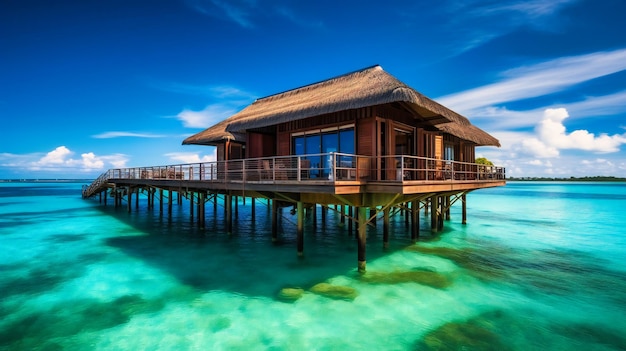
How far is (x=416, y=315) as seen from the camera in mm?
8312

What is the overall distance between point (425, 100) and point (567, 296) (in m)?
8.15

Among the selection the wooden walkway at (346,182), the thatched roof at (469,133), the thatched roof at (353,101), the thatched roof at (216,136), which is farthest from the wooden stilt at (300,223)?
the thatched roof at (469,133)

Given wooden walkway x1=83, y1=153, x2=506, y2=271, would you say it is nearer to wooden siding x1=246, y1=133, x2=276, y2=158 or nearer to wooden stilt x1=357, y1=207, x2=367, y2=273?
wooden stilt x1=357, y1=207, x2=367, y2=273

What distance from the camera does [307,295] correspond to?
9523mm

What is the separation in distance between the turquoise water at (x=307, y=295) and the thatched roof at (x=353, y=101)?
20.6 feet

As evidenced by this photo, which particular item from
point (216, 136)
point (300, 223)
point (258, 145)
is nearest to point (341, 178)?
point (300, 223)

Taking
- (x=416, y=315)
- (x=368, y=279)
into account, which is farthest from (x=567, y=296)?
(x=368, y=279)

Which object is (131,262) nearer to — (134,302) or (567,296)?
(134,302)

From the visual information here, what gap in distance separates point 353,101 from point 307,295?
6.89 metres

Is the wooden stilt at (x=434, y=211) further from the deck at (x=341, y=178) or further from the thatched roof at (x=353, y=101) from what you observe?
the thatched roof at (x=353, y=101)

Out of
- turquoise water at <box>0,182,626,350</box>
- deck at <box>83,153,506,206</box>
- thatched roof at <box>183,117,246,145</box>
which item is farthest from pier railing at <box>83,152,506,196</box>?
turquoise water at <box>0,182,626,350</box>

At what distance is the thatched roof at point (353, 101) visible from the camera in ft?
34.0

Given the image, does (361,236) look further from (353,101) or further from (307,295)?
(353,101)

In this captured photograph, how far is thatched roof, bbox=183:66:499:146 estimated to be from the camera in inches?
408
